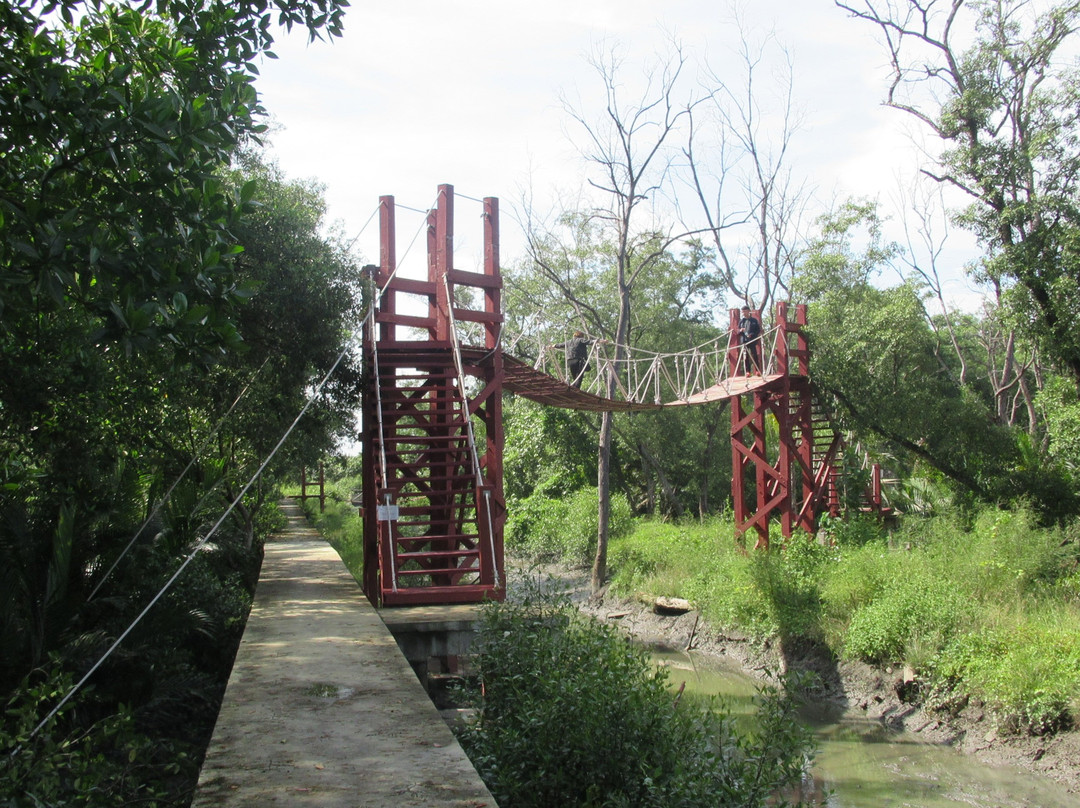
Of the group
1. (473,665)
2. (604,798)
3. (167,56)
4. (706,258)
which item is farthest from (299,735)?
(706,258)

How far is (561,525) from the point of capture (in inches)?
809

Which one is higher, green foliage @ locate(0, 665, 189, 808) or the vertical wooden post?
the vertical wooden post

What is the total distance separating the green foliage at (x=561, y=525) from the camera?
774 inches

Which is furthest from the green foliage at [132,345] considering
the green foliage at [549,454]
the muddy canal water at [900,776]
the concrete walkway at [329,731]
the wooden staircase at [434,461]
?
the green foliage at [549,454]

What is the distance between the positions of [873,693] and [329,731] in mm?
8380

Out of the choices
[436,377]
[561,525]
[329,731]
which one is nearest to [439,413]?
[436,377]

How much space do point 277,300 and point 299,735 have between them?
20.2 feet

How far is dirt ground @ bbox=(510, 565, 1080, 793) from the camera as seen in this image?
804cm

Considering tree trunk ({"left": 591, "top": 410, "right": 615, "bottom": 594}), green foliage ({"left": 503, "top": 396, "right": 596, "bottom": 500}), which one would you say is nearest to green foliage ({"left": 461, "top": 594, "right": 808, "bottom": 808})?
tree trunk ({"left": 591, "top": 410, "right": 615, "bottom": 594})

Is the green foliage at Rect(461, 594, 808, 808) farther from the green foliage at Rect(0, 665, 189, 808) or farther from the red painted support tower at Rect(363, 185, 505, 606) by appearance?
the red painted support tower at Rect(363, 185, 505, 606)

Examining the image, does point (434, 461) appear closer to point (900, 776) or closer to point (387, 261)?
point (387, 261)

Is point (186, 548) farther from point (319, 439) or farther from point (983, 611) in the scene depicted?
point (983, 611)

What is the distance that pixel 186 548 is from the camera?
25.0 feet

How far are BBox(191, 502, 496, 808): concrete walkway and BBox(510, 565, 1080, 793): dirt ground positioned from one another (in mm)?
1467
